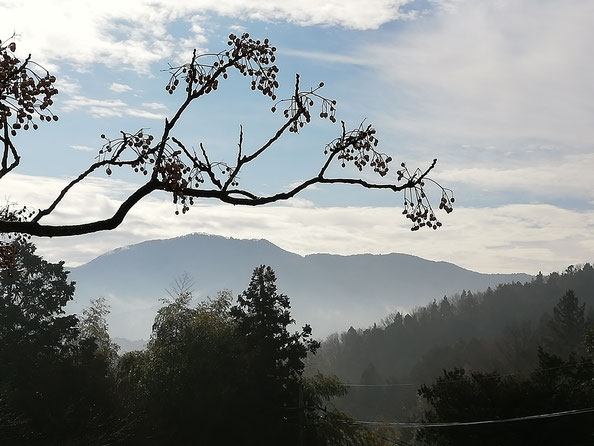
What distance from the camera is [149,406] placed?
107 ft

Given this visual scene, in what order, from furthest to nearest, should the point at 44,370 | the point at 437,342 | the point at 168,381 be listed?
the point at 437,342, the point at 168,381, the point at 44,370

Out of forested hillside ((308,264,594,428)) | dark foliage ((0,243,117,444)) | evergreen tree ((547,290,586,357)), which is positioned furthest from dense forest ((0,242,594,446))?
forested hillside ((308,264,594,428))

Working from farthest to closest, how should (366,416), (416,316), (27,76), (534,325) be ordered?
(416,316)
(534,325)
(366,416)
(27,76)

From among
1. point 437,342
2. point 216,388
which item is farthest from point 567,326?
point 216,388

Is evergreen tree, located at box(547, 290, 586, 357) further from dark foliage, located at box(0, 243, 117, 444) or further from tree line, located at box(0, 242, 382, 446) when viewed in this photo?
dark foliage, located at box(0, 243, 117, 444)

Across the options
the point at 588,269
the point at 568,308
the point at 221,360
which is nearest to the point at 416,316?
the point at 588,269

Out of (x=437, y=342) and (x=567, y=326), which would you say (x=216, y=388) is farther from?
(x=437, y=342)

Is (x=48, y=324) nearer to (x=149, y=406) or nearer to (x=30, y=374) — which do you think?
(x=30, y=374)

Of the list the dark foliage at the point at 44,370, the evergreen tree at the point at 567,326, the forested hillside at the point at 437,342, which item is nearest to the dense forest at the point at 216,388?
the dark foliage at the point at 44,370

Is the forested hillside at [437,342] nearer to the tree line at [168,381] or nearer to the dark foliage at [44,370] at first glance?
the tree line at [168,381]

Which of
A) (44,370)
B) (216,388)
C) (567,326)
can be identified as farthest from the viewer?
(567,326)

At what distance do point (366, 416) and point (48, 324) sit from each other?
278 ft

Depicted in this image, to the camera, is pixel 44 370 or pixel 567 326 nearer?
pixel 44 370

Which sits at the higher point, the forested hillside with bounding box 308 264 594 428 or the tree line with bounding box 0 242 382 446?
the tree line with bounding box 0 242 382 446
